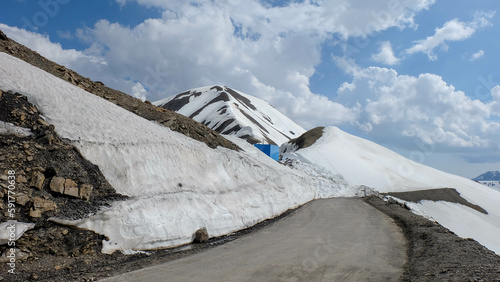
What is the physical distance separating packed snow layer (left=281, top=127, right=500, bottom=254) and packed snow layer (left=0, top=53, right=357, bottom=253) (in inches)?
1041

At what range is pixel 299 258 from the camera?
880cm

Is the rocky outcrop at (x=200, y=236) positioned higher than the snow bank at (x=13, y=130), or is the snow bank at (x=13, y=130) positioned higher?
the snow bank at (x=13, y=130)

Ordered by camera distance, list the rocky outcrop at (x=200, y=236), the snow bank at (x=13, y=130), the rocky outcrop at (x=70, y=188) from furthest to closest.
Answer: the rocky outcrop at (x=200, y=236) < the snow bank at (x=13, y=130) < the rocky outcrop at (x=70, y=188)

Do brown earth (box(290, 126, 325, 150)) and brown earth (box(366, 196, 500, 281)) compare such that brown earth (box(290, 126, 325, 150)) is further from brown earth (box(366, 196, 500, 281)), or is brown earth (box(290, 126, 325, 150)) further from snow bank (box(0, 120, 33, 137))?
snow bank (box(0, 120, 33, 137))

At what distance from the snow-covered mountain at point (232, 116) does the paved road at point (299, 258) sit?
73.5m

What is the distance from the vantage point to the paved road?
24.2ft

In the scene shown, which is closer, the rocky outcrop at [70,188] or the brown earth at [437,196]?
the rocky outcrop at [70,188]

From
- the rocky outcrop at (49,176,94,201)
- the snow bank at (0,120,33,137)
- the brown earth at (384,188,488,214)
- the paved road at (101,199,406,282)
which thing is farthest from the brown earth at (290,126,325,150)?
the snow bank at (0,120,33,137)

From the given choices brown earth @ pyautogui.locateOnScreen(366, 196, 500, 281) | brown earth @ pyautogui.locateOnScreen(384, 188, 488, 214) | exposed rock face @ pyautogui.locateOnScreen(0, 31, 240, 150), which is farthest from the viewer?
brown earth @ pyautogui.locateOnScreen(384, 188, 488, 214)

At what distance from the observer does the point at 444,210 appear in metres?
38.9

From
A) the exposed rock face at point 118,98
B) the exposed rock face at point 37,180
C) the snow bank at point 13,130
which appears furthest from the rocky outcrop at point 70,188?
the exposed rock face at point 118,98

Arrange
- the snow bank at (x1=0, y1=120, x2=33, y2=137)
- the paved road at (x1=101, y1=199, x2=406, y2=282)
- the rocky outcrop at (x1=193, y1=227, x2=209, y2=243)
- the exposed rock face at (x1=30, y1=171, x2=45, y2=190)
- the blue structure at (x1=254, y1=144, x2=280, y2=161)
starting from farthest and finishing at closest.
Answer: the blue structure at (x1=254, y1=144, x2=280, y2=161), the rocky outcrop at (x1=193, y1=227, x2=209, y2=243), the snow bank at (x1=0, y1=120, x2=33, y2=137), the exposed rock face at (x1=30, y1=171, x2=45, y2=190), the paved road at (x1=101, y1=199, x2=406, y2=282)

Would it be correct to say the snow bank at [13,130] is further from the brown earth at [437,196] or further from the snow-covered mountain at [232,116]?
the snow-covered mountain at [232,116]

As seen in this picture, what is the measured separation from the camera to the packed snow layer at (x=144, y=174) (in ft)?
33.4
